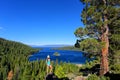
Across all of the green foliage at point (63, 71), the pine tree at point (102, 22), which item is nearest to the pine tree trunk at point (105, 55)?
the pine tree at point (102, 22)

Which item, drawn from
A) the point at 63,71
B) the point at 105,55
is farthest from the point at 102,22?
the point at 63,71

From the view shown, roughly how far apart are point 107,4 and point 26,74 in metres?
75.8

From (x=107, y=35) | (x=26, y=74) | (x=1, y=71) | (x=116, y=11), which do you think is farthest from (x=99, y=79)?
(x=1, y=71)

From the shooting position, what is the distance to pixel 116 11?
22.0 metres

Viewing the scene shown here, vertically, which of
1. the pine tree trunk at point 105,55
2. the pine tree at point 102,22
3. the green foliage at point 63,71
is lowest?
the green foliage at point 63,71

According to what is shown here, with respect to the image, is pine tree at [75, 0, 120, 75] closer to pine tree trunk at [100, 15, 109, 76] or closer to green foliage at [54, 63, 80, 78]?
pine tree trunk at [100, 15, 109, 76]

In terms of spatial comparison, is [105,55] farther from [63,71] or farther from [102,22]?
[63,71]

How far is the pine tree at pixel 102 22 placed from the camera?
22.0 m

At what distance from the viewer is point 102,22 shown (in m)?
21.8

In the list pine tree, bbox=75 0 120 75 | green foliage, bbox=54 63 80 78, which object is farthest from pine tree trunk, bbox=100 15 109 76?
green foliage, bbox=54 63 80 78

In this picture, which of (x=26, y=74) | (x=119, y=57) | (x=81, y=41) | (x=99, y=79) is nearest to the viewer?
(x=99, y=79)

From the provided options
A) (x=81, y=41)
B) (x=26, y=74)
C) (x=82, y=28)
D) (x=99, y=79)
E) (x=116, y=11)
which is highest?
(x=116, y=11)

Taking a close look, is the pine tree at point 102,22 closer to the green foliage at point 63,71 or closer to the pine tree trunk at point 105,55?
the pine tree trunk at point 105,55

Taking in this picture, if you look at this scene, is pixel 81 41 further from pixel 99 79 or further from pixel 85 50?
pixel 99 79
